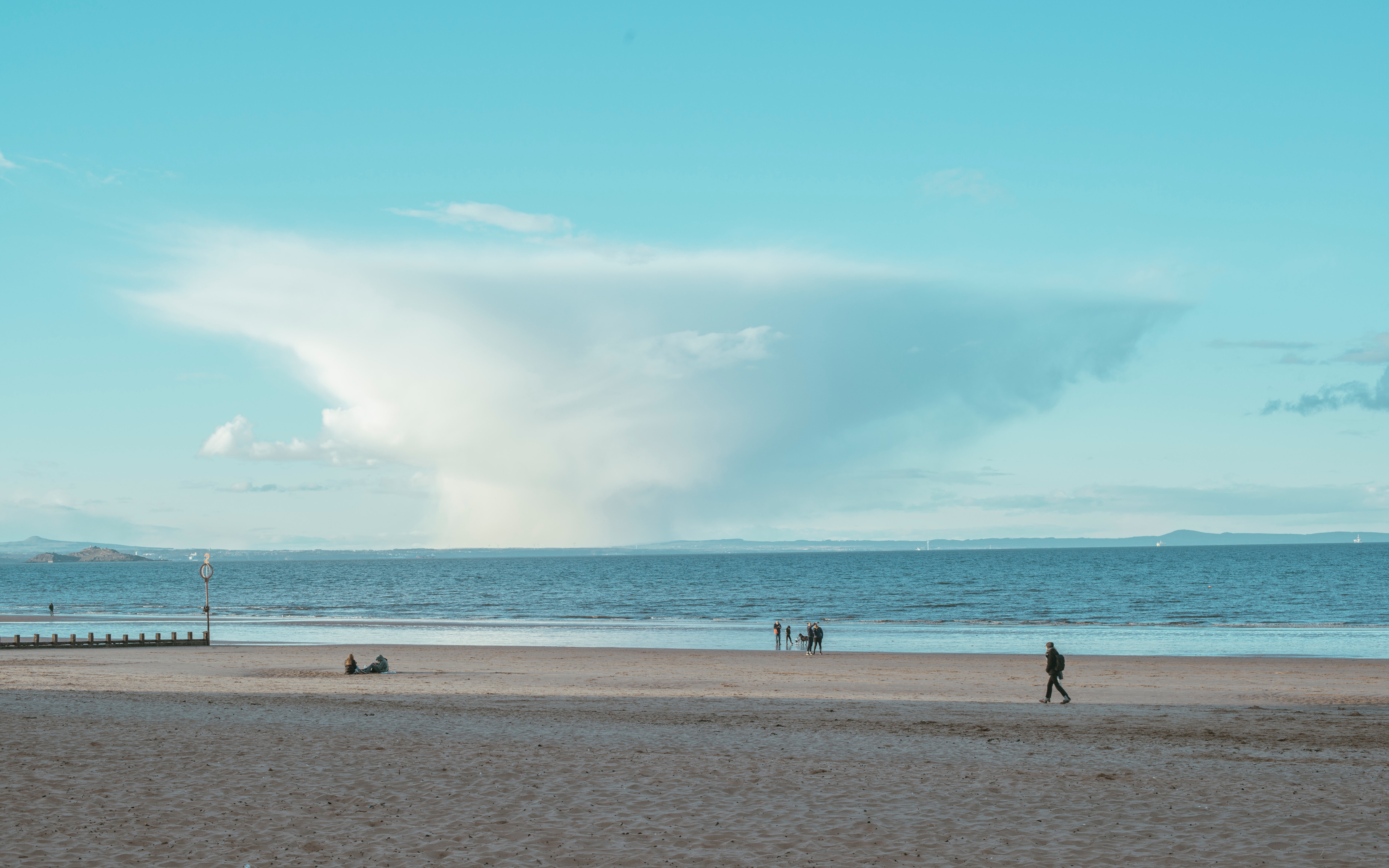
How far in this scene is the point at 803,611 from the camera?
8000 centimetres

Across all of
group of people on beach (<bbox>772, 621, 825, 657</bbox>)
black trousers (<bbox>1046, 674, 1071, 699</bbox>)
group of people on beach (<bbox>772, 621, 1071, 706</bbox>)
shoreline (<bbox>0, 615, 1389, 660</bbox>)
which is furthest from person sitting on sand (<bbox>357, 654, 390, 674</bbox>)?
black trousers (<bbox>1046, 674, 1071, 699</bbox>)

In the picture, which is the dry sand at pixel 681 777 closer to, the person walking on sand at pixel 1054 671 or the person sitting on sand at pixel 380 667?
the person walking on sand at pixel 1054 671

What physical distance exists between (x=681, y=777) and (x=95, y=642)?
40.9 m

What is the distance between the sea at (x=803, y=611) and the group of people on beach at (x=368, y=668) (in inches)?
646

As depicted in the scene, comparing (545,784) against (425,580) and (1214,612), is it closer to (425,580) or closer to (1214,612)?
(1214,612)

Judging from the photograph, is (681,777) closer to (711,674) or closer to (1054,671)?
(1054,671)

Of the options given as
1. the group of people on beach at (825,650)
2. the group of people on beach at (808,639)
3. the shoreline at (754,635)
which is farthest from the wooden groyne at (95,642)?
the group of people on beach at (808,639)

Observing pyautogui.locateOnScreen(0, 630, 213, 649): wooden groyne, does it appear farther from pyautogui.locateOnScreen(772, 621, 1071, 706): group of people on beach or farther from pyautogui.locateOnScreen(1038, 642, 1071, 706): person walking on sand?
pyautogui.locateOnScreen(1038, 642, 1071, 706): person walking on sand

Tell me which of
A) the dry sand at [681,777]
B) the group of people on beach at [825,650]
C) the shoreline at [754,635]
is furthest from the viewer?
the shoreline at [754,635]

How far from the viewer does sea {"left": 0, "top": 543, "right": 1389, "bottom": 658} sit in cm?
5206

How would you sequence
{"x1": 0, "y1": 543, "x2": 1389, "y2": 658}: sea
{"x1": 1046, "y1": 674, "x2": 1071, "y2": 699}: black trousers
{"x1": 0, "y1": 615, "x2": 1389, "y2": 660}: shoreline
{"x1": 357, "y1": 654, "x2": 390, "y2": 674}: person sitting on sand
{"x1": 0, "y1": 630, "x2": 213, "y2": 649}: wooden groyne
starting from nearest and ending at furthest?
{"x1": 1046, "y1": 674, "x2": 1071, "y2": 699}: black trousers
{"x1": 357, "y1": 654, "x2": 390, "y2": 674}: person sitting on sand
{"x1": 0, "y1": 630, "x2": 213, "y2": 649}: wooden groyne
{"x1": 0, "y1": 615, "x2": 1389, "y2": 660}: shoreline
{"x1": 0, "y1": 543, "x2": 1389, "y2": 658}: sea

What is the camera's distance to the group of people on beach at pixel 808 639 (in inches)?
1645

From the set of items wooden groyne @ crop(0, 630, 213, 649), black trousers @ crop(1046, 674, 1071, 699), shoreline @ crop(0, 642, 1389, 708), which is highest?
black trousers @ crop(1046, 674, 1071, 699)

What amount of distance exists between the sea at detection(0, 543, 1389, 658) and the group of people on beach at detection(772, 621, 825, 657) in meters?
1.40
